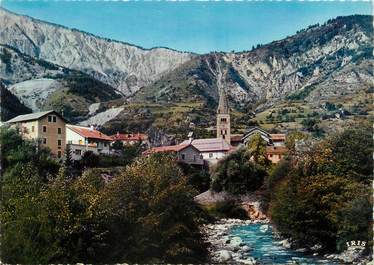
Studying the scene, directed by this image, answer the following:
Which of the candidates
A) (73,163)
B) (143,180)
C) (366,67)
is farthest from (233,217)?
(366,67)

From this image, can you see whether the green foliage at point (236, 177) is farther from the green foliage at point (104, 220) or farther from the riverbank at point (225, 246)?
the green foliage at point (104, 220)

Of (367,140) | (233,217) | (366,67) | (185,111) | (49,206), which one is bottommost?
(233,217)

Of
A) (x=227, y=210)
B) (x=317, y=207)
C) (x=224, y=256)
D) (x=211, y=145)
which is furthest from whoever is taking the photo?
(x=211, y=145)

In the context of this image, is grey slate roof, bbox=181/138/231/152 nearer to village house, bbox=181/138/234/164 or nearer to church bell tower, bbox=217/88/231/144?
village house, bbox=181/138/234/164

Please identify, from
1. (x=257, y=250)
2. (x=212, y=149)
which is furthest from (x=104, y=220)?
(x=212, y=149)

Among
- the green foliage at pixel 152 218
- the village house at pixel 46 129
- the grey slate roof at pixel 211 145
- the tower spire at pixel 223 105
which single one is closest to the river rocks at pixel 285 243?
the green foliage at pixel 152 218

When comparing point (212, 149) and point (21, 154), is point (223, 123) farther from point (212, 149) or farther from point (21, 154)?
point (21, 154)

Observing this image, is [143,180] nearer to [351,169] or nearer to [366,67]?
[351,169]
